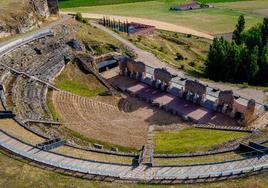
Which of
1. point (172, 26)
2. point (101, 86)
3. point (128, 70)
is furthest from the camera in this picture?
point (172, 26)

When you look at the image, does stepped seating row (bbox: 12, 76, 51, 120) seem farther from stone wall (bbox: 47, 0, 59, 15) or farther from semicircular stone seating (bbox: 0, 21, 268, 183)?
stone wall (bbox: 47, 0, 59, 15)

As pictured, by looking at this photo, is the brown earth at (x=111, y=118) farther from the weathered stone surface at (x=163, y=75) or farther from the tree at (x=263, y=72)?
the tree at (x=263, y=72)

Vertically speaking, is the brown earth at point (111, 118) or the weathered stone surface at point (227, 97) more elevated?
the weathered stone surface at point (227, 97)

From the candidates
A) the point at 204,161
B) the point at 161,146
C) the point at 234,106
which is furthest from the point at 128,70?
the point at 204,161

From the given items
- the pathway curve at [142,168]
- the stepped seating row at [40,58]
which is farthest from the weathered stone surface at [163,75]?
the pathway curve at [142,168]

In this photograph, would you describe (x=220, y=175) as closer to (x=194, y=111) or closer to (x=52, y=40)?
(x=194, y=111)
